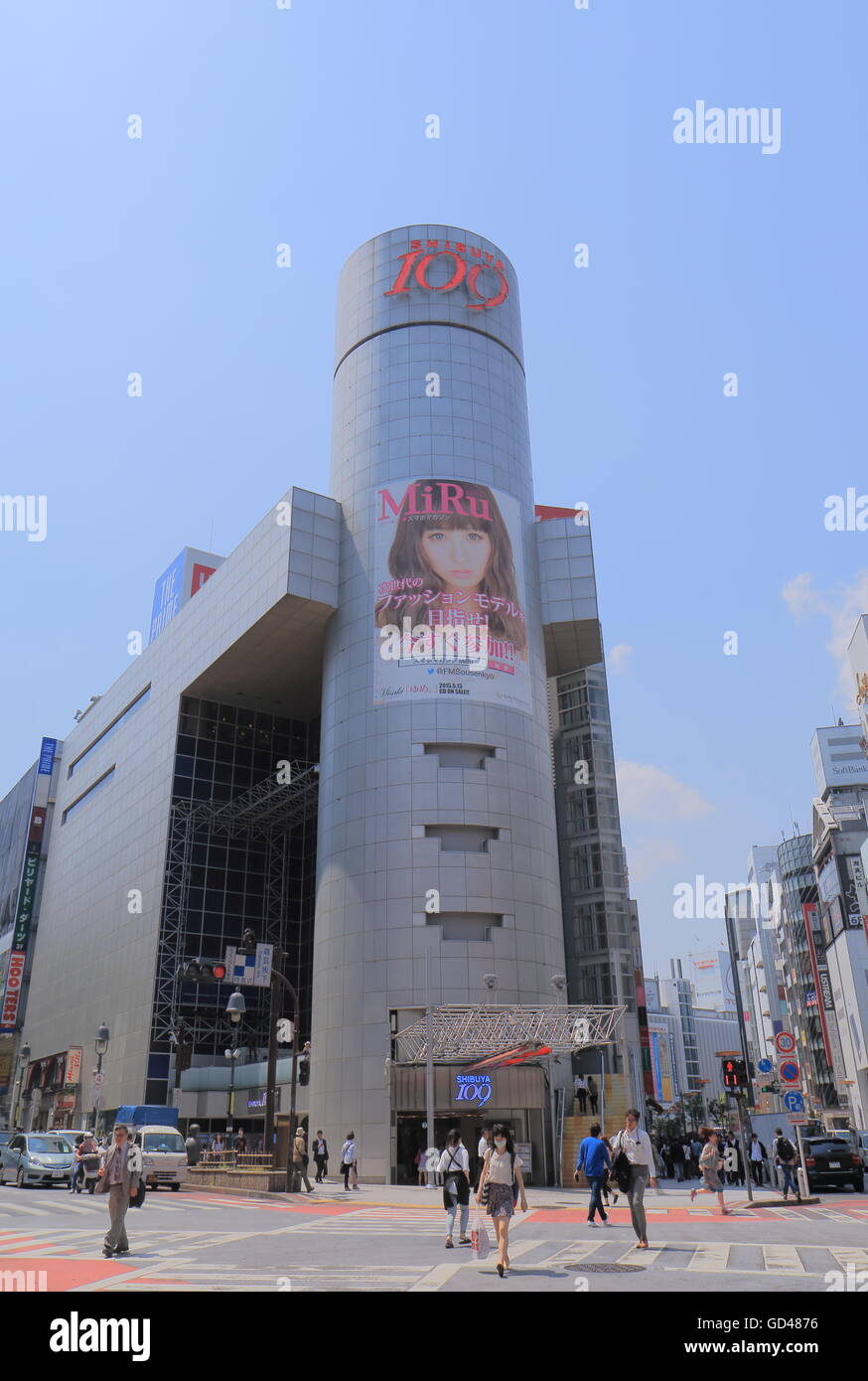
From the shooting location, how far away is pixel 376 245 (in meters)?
60.4

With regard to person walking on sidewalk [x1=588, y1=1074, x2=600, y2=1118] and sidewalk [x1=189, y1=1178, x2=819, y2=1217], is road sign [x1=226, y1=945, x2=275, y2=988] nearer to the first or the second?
sidewalk [x1=189, y1=1178, x2=819, y2=1217]

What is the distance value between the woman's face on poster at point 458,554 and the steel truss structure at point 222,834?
57.2 feet

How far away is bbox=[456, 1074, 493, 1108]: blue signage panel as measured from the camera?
131 ft

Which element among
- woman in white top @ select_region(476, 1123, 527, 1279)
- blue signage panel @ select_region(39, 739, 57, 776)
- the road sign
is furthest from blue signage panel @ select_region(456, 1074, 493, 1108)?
blue signage panel @ select_region(39, 739, 57, 776)

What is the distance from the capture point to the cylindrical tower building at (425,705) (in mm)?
44625

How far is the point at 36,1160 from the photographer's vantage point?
31.4m

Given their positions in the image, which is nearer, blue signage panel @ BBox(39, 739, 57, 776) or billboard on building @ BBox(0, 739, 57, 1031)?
billboard on building @ BBox(0, 739, 57, 1031)

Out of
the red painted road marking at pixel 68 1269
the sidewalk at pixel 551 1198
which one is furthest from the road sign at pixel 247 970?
the red painted road marking at pixel 68 1269

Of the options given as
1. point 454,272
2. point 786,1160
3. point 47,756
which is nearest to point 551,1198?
point 786,1160

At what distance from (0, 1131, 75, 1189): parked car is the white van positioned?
2.24 metres

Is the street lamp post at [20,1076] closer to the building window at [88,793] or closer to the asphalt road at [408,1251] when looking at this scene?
the building window at [88,793]
